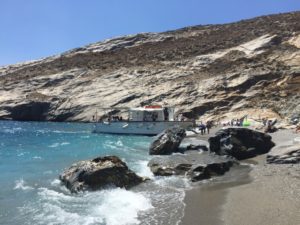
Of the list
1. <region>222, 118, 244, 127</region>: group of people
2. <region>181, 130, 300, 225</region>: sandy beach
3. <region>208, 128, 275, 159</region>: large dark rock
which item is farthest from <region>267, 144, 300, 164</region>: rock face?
<region>222, 118, 244, 127</region>: group of people

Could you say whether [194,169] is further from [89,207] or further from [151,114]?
[151,114]

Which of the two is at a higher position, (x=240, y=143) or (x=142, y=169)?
(x=240, y=143)

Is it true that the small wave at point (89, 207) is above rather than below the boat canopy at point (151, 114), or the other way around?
below

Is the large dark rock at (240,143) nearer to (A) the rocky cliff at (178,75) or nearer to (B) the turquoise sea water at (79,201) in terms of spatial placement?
(B) the turquoise sea water at (79,201)

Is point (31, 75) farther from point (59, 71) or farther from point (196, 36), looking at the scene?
point (196, 36)

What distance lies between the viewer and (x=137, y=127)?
2189 inches

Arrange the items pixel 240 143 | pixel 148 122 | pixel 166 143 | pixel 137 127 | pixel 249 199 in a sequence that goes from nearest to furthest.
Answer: pixel 249 199, pixel 240 143, pixel 166 143, pixel 148 122, pixel 137 127

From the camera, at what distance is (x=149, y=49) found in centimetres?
10475

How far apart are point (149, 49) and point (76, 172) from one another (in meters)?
86.4

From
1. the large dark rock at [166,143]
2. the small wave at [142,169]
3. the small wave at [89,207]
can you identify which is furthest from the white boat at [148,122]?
the small wave at [89,207]

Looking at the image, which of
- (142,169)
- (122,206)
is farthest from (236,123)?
(122,206)

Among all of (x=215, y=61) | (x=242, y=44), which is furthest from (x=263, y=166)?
(x=242, y=44)

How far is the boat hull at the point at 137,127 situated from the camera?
54.2 m

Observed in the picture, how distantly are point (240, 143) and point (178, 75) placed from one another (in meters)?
53.5
